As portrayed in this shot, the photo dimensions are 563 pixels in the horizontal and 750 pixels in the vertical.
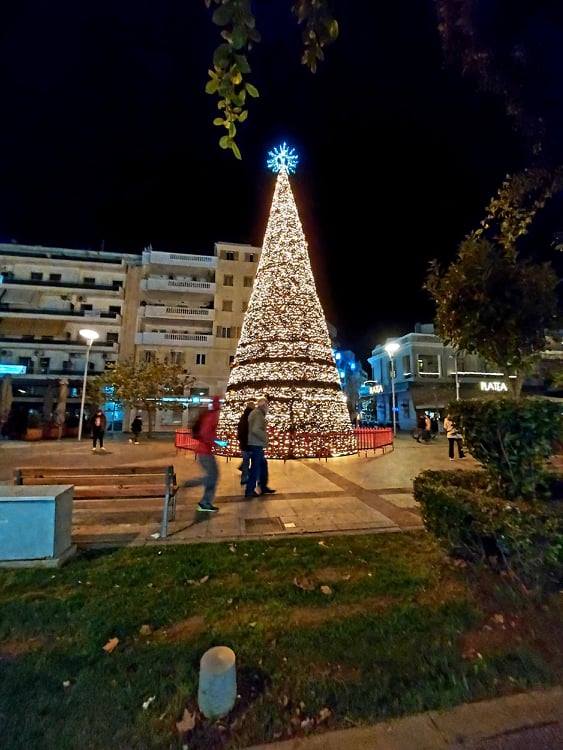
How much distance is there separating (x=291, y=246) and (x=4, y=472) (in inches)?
473

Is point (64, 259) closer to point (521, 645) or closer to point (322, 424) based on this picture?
point (322, 424)

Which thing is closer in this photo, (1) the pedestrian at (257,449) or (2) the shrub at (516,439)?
(2) the shrub at (516,439)

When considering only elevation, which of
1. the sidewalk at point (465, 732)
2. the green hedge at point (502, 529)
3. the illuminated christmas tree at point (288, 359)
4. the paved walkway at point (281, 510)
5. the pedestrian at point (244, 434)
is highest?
the illuminated christmas tree at point (288, 359)

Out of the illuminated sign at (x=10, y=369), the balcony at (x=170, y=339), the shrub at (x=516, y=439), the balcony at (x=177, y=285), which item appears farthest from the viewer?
the balcony at (x=177, y=285)

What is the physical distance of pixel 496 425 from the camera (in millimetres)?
3729

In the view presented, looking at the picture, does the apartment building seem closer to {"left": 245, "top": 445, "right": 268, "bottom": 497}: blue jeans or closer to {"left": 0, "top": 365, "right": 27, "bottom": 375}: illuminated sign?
{"left": 0, "top": 365, "right": 27, "bottom": 375}: illuminated sign

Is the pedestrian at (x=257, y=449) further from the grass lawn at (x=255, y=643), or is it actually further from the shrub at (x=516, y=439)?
the shrub at (x=516, y=439)

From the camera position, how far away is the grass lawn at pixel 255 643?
198cm

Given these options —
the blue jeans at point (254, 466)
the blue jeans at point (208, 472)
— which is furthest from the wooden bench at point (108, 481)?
the blue jeans at point (254, 466)

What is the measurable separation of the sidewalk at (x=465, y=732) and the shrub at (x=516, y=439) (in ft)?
6.72

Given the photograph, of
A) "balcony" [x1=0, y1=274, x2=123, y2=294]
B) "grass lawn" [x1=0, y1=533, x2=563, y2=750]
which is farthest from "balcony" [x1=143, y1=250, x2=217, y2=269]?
"grass lawn" [x1=0, y1=533, x2=563, y2=750]

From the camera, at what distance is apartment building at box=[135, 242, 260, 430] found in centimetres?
3234

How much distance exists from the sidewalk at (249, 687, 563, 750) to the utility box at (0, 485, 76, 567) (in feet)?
10.5

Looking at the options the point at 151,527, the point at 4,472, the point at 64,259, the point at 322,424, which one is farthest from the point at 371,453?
the point at 64,259
